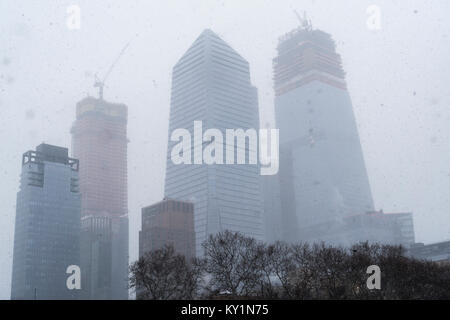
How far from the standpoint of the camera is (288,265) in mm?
77188

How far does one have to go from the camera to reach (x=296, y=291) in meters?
66.1

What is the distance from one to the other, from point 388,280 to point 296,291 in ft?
39.5

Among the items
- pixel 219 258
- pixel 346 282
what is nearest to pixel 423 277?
pixel 346 282

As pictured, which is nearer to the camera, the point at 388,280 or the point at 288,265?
the point at 388,280
